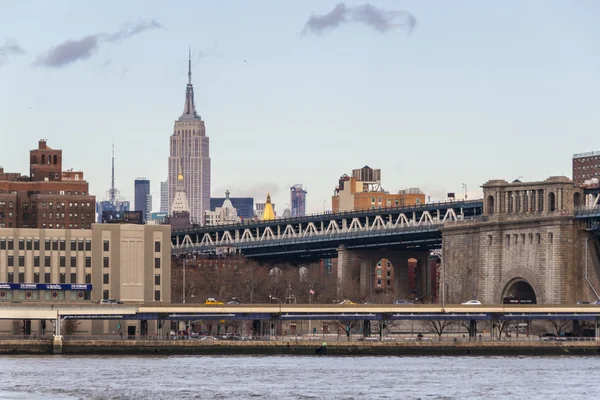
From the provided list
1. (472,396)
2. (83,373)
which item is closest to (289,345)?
(83,373)

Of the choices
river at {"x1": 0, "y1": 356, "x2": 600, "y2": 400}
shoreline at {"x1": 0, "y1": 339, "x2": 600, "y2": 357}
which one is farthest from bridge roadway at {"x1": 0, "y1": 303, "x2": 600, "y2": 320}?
river at {"x1": 0, "y1": 356, "x2": 600, "y2": 400}

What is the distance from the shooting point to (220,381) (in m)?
138

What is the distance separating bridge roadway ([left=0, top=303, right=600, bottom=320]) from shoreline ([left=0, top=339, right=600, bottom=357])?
2.35 m

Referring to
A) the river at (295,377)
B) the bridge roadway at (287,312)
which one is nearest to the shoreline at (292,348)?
the bridge roadway at (287,312)

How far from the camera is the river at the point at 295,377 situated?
425 feet

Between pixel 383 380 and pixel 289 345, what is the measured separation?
1375 inches

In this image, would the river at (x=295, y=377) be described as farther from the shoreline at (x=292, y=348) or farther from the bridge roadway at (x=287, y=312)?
the bridge roadway at (x=287, y=312)

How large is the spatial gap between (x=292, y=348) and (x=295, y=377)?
32.1 m

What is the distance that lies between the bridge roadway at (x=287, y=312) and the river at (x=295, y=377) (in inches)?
254

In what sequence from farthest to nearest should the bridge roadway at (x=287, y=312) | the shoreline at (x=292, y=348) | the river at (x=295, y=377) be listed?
the shoreline at (x=292, y=348), the bridge roadway at (x=287, y=312), the river at (x=295, y=377)

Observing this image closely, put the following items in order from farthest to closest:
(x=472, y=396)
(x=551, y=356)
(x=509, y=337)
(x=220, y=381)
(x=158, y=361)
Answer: (x=509, y=337), (x=551, y=356), (x=158, y=361), (x=220, y=381), (x=472, y=396)

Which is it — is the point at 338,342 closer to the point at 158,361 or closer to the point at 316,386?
the point at 158,361

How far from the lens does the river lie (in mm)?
129500

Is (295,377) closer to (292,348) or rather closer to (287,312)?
(292,348)
